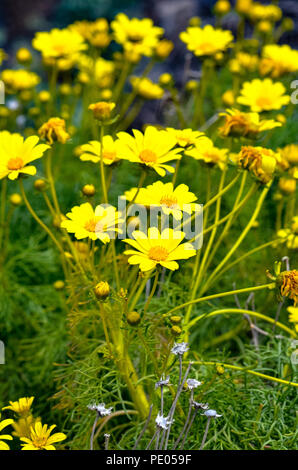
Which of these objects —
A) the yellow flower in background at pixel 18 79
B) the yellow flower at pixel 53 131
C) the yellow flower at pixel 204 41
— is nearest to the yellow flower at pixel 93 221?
the yellow flower at pixel 53 131

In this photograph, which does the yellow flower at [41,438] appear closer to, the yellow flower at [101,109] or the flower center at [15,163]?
the flower center at [15,163]

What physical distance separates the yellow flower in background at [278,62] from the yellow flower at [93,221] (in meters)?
0.92

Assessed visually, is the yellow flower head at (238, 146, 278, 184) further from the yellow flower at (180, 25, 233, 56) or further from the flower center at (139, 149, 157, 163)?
the yellow flower at (180, 25, 233, 56)

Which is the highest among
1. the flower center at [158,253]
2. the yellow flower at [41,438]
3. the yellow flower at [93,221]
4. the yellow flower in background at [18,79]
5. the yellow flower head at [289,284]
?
the yellow flower in background at [18,79]

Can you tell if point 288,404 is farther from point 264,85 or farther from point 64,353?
point 264,85

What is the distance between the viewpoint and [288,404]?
121 centimetres

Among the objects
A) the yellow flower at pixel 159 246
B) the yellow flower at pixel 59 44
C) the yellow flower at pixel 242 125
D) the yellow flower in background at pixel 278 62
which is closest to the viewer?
the yellow flower at pixel 159 246

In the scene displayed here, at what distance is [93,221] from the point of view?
39.9 inches

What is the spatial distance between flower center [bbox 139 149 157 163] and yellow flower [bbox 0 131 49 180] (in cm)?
18

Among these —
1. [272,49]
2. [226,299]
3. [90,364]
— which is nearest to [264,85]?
[272,49]

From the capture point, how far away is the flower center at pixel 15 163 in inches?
41.8

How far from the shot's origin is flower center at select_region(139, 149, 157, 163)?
1.03 m

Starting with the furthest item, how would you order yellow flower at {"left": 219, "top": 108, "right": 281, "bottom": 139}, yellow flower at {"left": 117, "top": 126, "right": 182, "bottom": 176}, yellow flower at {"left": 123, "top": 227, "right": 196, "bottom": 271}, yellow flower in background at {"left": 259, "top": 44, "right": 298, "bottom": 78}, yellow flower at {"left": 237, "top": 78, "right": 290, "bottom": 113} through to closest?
yellow flower in background at {"left": 259, "top": 44, "right": 298, "bottom": 78}, yellow flower at {"left": 237, "top": 78, "right": 290, "bottom": 113}, yellow flower at {"left": 219, "top": 108, "right": 281, "bottom": 139}, yellow flower at {"left": 117, "top": 126, "right": 182, "bottom": 176}, yellow flower at {"left": 123, "top": 227, "right": 196, "bottom": 271}

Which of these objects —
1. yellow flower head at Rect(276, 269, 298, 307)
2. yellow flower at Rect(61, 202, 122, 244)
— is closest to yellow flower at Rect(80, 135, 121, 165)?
yellow flower at Rect(61, 202, 122, 244)
